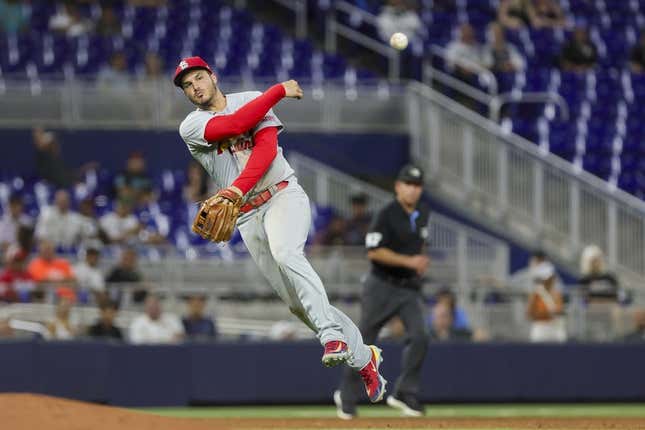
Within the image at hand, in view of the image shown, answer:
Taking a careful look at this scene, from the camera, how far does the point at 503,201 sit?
17.9m

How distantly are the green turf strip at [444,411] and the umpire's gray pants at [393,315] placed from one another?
1.30 meters

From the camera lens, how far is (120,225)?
54.4 ft

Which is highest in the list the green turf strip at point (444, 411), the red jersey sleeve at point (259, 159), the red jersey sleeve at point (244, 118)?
the red jersey sleeve at point (244, 118)

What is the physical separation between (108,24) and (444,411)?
31.4ft

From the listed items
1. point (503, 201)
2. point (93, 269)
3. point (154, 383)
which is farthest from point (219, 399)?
point (503, 201)

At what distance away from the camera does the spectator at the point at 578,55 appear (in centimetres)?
2073

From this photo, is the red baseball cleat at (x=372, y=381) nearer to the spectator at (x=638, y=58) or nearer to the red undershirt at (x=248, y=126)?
the red undershirt at (x=248, y=126)

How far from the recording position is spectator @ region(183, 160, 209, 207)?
57.1ft

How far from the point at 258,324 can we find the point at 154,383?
56.0 inches

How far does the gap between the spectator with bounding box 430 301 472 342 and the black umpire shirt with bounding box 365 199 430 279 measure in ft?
9.94

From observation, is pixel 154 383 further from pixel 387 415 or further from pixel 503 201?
pixel 503 201

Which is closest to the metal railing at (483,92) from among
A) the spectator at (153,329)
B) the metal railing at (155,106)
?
the metal railing at (155,106)

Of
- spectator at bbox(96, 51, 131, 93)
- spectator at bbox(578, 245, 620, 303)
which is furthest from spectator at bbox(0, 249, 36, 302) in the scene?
spectator at bbox(578, 245, 620, 303)

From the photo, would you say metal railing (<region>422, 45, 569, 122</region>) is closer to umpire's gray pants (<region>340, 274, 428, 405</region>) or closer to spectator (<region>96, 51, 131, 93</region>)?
spectator (<region>96, 51, 131, 93</region>)
